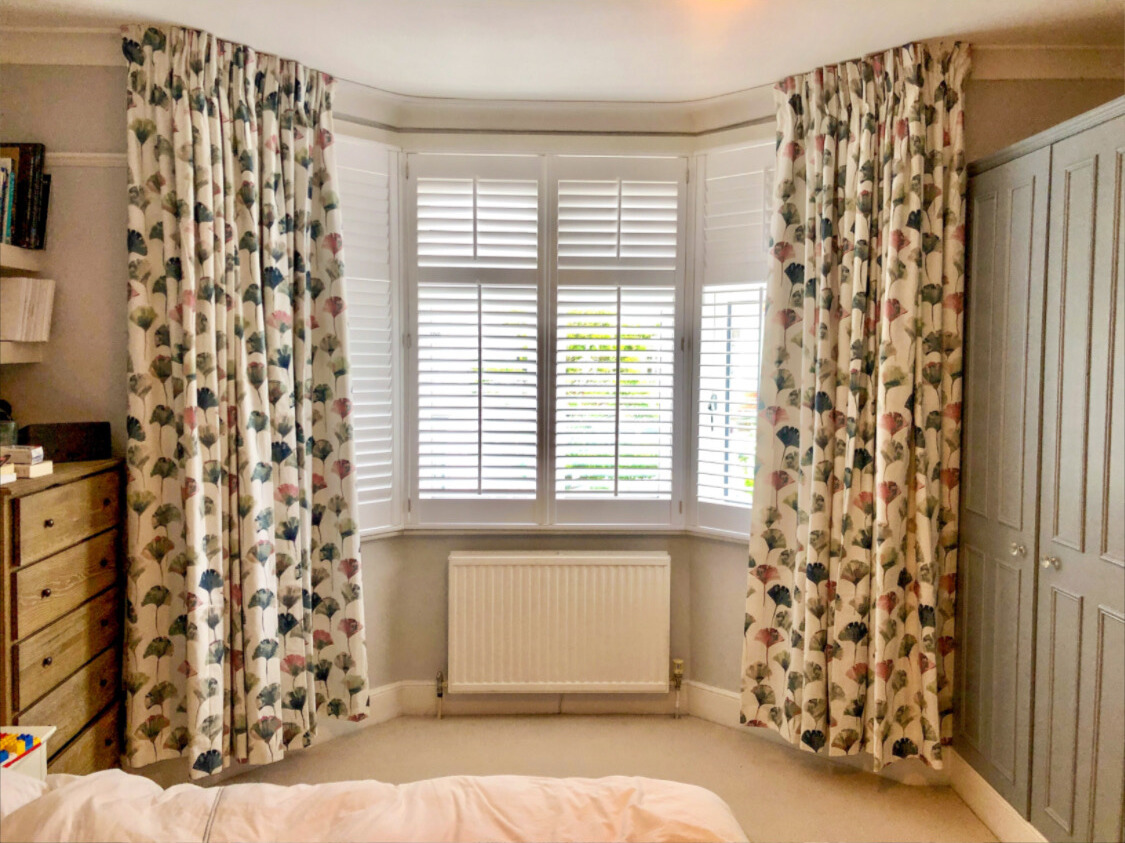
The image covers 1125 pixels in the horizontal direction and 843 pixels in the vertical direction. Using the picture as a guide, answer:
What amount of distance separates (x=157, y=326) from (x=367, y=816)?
1.83 m

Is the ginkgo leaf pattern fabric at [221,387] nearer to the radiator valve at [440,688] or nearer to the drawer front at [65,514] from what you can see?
the drawer front at [65,514]

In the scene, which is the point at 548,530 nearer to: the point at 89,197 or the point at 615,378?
the point at 615,378

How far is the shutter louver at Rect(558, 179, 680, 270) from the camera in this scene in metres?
3.33

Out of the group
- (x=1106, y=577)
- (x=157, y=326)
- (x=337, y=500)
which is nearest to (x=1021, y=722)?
(x=1106, y=577)

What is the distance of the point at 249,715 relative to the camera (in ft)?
8.90

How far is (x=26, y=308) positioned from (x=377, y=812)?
207 centimetres

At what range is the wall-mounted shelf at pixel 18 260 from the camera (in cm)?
247

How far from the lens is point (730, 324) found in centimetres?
325

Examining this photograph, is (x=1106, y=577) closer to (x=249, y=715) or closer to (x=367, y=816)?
(x=367, y=816)

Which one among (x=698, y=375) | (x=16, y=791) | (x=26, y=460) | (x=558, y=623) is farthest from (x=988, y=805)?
(x=26, y=460)

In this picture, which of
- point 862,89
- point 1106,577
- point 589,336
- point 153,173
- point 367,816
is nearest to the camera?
point 367,816

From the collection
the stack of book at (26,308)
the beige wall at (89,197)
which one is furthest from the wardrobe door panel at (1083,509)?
the stack of book at (26,308)

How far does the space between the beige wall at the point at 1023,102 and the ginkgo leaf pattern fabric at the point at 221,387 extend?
240 centimetres

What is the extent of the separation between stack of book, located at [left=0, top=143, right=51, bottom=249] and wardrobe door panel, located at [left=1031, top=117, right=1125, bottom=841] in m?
3.24
